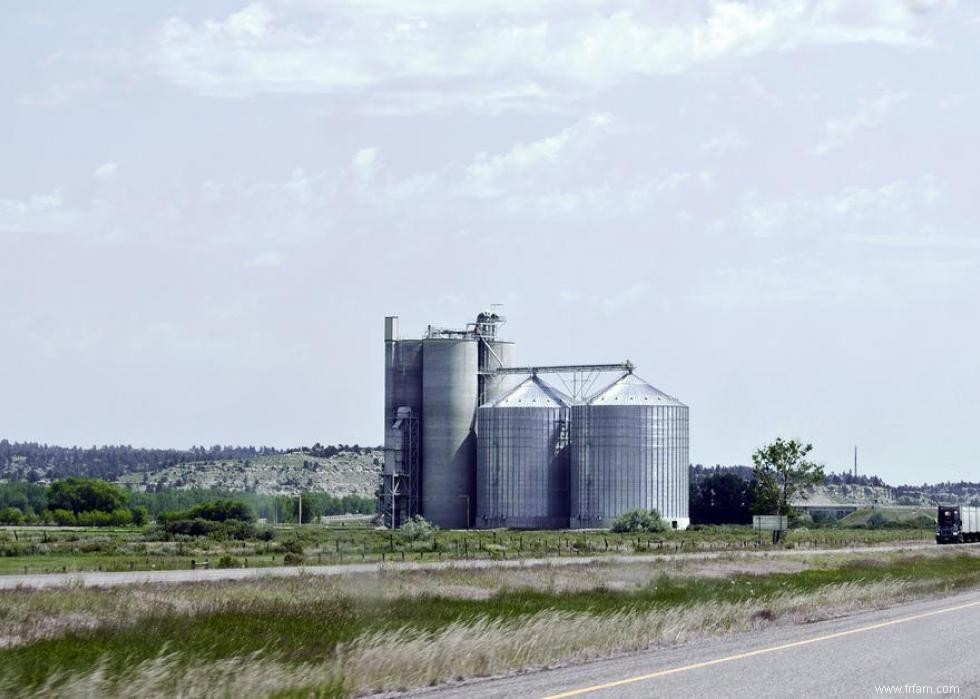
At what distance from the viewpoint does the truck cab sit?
103m

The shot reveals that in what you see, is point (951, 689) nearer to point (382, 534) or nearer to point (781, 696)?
point (781, 696)

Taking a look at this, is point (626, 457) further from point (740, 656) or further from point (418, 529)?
point (740, 656)

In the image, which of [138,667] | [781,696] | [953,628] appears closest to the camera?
[781,696]

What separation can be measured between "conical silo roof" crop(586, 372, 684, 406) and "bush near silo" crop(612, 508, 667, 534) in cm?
1080

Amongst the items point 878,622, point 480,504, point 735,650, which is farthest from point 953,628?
point 480,504

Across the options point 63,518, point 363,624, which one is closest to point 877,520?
point 63,518

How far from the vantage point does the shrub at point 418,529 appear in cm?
10344

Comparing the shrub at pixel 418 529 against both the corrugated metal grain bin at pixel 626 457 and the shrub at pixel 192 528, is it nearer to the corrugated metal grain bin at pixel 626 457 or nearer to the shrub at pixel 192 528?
the corrugated metal grain bin at pixel 626 457

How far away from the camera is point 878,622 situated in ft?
96.1

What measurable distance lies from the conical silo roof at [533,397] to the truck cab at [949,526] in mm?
37783

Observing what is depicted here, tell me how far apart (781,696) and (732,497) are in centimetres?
15387

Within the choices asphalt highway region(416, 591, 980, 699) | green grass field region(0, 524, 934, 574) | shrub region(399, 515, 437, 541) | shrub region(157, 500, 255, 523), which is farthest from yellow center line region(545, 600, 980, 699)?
shrub region(157, 500, 255, 523)

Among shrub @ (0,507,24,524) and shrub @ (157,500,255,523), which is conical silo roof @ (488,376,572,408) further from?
shrub @ (0,507,24,524)

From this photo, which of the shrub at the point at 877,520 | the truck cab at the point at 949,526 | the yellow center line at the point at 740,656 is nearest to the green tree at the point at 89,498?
the shrub at the point at 877,520
